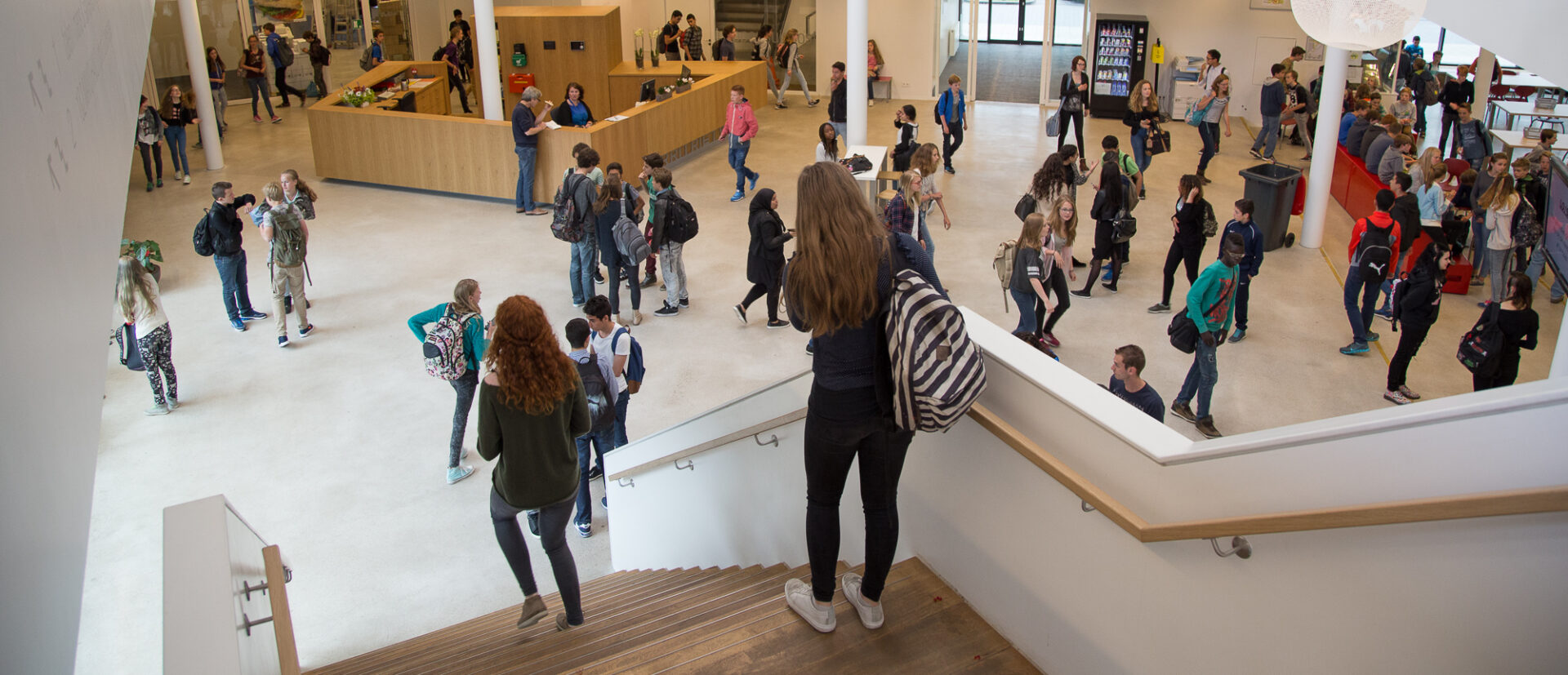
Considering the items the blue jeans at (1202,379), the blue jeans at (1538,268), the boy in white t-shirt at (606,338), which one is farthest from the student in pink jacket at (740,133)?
the blue jeans at (1538,268)

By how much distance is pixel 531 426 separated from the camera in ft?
13.4

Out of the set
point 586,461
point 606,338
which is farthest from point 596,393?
point 586,461

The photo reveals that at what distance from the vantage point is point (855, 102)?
1273cm

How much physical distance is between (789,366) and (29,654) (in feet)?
23.9

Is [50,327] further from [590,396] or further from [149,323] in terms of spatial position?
[149,323]

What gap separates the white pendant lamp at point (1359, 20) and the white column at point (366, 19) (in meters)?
21.4

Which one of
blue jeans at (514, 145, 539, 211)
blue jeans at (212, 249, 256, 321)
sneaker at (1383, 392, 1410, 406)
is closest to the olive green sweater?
blue jeans at (212, 249, 256, 321)

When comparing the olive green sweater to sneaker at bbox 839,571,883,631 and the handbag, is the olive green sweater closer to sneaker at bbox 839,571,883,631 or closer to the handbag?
sneaker at bbox 839,571,883,631

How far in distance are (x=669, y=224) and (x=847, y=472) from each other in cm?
609

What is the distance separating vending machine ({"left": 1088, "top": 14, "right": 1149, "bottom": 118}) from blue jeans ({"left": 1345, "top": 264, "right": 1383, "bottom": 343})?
1031 centimetres

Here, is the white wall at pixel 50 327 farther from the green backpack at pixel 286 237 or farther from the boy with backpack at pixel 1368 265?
the boy with backpack at pixel 1368 265

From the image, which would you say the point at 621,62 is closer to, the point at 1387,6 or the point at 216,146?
the point at 216,146

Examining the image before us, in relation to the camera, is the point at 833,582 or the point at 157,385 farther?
the point at 157,385

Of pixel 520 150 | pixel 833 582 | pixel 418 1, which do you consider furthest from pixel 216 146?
pixel 833 582
